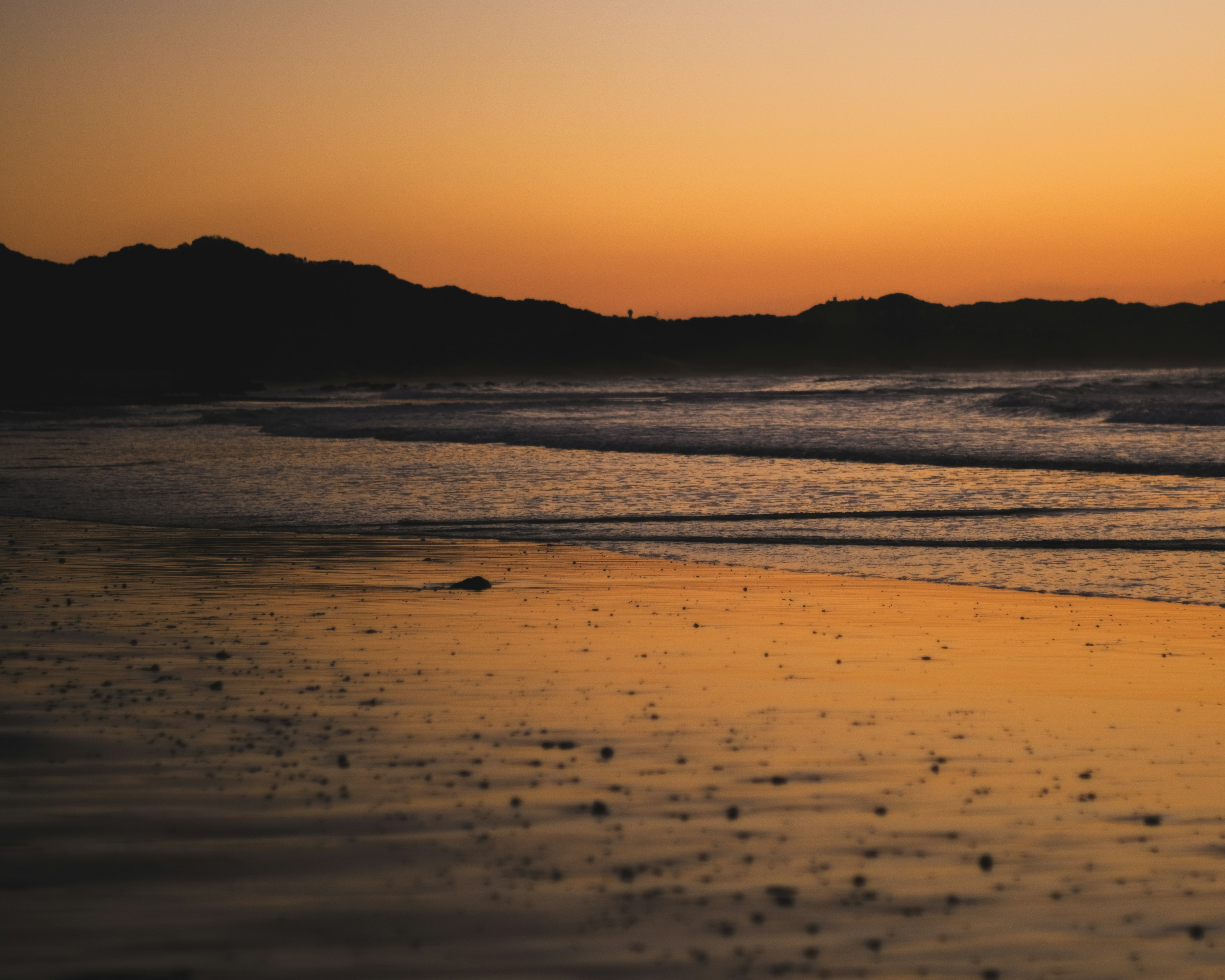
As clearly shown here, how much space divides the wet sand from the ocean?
4.14m

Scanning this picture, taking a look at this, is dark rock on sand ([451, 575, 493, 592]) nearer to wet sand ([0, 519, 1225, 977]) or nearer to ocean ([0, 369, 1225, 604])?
wet sand ([0, 519, 1225, 977])

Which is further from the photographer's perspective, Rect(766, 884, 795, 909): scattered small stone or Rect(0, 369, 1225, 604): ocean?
Rect(0, 369, 1225, 604): ocean

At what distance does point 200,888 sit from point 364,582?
7.19 metres

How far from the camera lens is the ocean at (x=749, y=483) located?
13445 millimetres

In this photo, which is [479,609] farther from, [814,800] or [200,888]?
[200,888]

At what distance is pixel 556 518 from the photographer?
17.1 metres

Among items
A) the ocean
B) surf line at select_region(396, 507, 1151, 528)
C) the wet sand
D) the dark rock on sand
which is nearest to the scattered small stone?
the wet sand

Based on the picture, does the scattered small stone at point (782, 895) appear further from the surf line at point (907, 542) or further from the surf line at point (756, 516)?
the surf line at point (756, 516)

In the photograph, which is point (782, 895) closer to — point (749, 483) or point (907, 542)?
point (907, 542)

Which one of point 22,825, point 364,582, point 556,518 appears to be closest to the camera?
point 22,825

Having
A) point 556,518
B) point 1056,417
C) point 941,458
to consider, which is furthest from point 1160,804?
point 1056,417

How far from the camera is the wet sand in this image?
368 cm

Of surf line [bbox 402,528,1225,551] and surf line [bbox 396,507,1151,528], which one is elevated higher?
surf line [bbox 396,507,1151,528]

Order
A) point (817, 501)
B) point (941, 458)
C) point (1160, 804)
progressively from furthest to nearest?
point (941, 458), point (817, 501), point (1160, 804)
